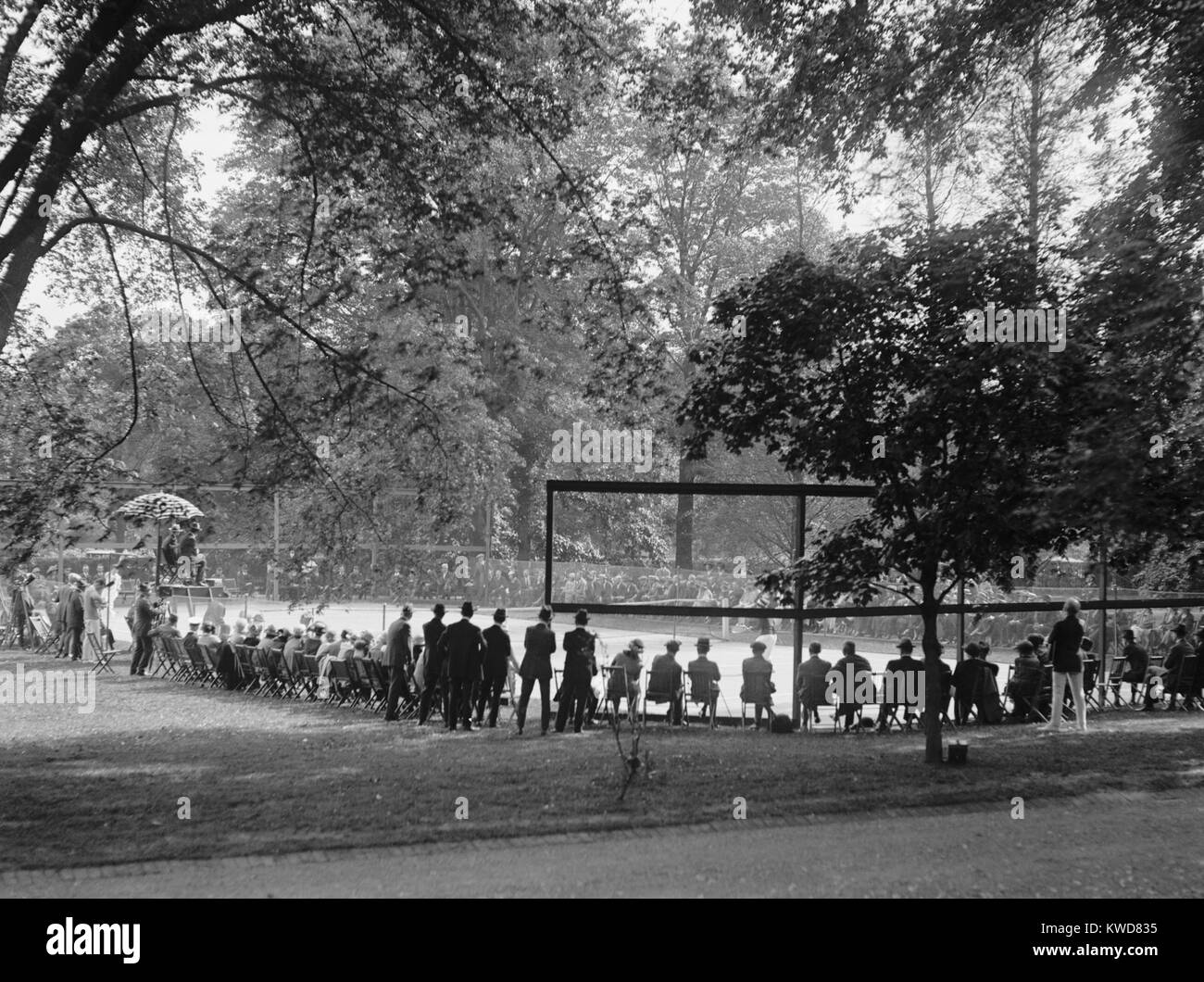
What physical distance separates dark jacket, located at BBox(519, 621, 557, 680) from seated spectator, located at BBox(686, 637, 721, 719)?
1.95 metres

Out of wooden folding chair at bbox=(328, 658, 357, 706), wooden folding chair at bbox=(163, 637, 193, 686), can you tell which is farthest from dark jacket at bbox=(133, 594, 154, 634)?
wooden folding chair at bbox=(328, 658, 357, 706)

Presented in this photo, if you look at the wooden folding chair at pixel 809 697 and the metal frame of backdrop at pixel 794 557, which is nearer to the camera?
the metal frame of backdrop at pixel 794 557

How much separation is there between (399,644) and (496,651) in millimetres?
2250

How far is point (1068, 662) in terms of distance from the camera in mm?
16844

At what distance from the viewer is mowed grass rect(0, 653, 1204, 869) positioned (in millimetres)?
9766

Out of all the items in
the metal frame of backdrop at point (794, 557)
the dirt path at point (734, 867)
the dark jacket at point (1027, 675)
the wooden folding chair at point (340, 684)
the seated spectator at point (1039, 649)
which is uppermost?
the metal frame of backdrop at point (794, 557)

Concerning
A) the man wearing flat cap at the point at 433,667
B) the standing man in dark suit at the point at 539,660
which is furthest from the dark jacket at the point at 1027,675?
the man wearing flat cap at the point at 433,667

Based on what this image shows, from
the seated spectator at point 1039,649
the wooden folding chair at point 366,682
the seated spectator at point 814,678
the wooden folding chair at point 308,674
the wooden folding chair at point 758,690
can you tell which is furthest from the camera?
the wooden folding chair at point 308,674

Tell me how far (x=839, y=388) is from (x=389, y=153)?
5766 millimetres

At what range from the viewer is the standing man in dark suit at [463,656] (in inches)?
639

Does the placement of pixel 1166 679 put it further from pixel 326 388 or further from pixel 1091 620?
pixel 326 388

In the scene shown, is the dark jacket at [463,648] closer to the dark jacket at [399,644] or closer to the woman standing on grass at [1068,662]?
the dark jacket at [399,644]

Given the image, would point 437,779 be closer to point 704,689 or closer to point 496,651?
point 496,651

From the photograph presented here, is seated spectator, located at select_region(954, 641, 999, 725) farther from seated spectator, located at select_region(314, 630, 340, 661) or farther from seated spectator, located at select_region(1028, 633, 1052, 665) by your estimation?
seated spectator, located at select_region(314, 630, 340, 661)
